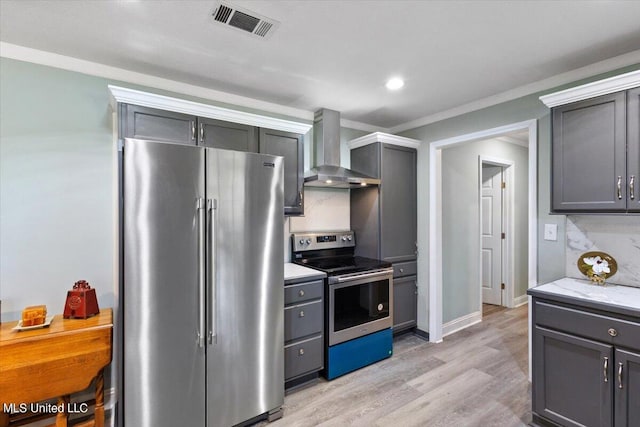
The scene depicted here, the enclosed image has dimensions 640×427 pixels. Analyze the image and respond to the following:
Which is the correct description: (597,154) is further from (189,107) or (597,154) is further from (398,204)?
(189,107)

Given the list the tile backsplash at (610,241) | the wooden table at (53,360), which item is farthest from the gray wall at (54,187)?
the tile backsplash at (610,241)

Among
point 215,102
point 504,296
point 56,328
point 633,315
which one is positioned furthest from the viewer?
point 504,296

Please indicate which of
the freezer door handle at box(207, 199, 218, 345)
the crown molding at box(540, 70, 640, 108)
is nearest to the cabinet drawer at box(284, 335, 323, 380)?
the freezer door handle at box(207, 199, 218, 345)

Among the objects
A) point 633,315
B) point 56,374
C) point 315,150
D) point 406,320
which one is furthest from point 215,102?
point 633,315

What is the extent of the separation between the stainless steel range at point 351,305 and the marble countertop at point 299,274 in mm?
78

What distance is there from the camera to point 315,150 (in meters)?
3.35

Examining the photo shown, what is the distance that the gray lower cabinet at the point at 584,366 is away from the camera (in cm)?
168

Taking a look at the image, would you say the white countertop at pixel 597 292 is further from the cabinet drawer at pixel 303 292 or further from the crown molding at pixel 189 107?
the crown molding at pixel 189 107

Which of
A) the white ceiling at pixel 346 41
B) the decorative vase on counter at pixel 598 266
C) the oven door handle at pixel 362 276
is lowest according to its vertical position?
the oven door handle at pixel 362 276

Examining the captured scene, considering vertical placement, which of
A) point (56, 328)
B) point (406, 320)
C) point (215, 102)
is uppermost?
point (215, 102)

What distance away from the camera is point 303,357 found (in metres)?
2.54

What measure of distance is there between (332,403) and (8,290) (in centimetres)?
239

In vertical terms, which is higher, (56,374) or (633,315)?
(633,315)

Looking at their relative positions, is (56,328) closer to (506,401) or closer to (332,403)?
(332,403)
